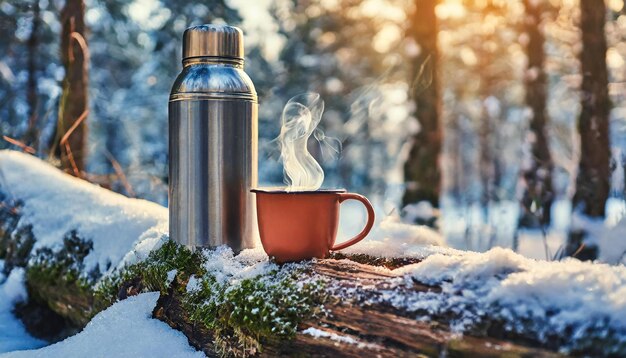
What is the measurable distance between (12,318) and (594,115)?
5561 mm

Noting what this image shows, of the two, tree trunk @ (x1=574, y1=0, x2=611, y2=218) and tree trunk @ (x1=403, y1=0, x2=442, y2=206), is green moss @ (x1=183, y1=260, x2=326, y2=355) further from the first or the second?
tree trunk @ (x1=403, y1=0, x2=442, y2=206)

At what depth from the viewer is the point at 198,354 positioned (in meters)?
2.18

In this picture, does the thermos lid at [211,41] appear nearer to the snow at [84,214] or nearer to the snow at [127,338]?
the snow at [84,214]

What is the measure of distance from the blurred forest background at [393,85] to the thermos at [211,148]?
1.27m

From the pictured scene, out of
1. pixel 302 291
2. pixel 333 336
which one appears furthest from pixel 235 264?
pixel 333 336

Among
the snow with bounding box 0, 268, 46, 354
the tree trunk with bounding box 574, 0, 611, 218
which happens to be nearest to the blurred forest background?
the tree trunk with bounding box 574, 0, 611, 218

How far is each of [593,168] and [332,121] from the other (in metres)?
19.0

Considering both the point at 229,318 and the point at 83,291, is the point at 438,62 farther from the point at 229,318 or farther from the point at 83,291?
the point at 229,318

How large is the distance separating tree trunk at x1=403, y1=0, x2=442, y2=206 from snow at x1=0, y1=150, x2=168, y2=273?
5.62 metres

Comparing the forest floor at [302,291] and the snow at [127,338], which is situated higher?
the forest floor at [302,291]

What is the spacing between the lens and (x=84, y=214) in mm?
3689

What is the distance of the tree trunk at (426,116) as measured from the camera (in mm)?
8688

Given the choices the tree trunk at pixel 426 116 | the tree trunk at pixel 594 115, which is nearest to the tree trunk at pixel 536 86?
the tree trunk at pixel 426 116

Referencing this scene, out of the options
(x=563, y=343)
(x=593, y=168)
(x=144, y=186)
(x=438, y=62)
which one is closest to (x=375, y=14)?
(x=438, y=62)
